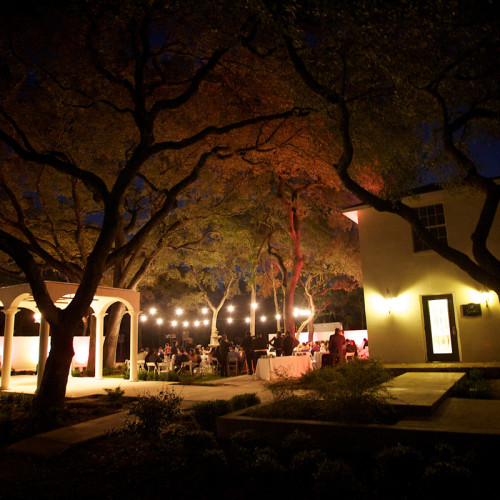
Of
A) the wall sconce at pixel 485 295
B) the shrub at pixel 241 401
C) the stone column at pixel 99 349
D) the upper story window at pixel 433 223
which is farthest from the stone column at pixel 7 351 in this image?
the wall sconce at pixel 485 295

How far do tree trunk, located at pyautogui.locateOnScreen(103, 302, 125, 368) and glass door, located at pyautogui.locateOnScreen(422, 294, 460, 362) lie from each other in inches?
488

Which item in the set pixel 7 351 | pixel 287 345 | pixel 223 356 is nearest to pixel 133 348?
pixel 223 356

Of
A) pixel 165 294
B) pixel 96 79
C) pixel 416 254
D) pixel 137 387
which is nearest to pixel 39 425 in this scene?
pixel 137 387

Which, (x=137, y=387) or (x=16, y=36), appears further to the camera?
(x=137, y=387)

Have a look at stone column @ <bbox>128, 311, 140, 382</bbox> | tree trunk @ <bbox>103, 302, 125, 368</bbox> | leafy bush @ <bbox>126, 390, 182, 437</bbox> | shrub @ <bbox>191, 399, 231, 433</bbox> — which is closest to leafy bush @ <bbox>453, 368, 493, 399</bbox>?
shrub @ <bbox>191, 399, 231, 433</bbox>

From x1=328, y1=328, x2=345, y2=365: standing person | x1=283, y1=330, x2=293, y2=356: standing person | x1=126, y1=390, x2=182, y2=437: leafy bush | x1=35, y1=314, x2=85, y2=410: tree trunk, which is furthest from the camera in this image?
x1=283, y1=330, x2=293, y2=356: standing person

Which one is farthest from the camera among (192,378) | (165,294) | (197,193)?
(165,294)

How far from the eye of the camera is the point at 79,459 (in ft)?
20.5

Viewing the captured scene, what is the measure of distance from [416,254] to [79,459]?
39.5 ft

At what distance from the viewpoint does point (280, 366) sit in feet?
46.8

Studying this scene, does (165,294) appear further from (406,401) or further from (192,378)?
(406,401)

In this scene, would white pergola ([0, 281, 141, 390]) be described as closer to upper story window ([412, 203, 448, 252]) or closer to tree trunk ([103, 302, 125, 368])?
tree trunk ([103, 302, 125, 368])

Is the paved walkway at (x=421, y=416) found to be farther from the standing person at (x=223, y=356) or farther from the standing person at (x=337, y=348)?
the standing person at (x=223, y=356)

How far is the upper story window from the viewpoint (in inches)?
576
